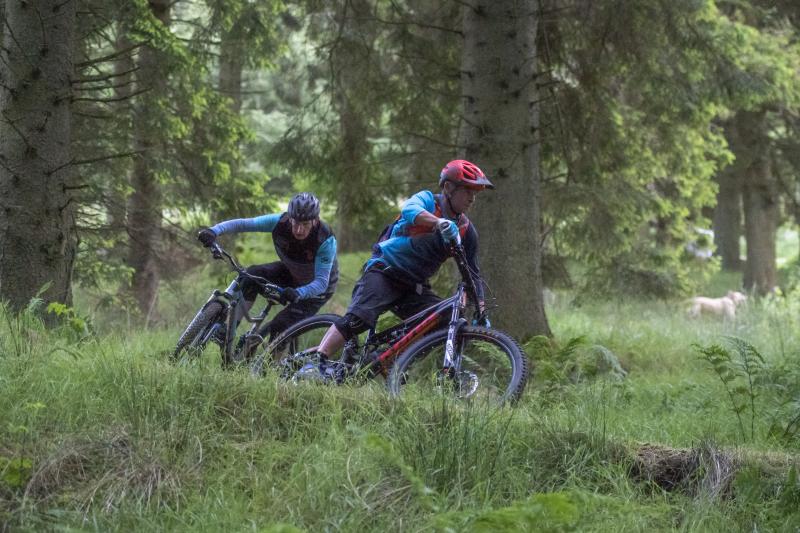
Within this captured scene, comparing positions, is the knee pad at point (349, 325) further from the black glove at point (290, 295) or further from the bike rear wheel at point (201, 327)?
the bike rear wheel at point (201, 327)

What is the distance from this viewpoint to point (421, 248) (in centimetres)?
711

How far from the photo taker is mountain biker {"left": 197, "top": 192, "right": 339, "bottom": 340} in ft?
23.9

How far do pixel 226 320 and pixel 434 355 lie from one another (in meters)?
1.65

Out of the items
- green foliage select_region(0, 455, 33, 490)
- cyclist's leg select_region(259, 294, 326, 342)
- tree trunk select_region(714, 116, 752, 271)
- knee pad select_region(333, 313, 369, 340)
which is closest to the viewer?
green foliage select_region(0, 455, 33, 490)

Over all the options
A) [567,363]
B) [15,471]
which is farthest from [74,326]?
[567,363]

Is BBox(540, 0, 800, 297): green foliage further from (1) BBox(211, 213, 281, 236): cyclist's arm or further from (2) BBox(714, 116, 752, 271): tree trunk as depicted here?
(2) BBox(714, 116, 752, 271): tree trunk

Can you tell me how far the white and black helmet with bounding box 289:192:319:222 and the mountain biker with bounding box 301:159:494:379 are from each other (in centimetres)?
57

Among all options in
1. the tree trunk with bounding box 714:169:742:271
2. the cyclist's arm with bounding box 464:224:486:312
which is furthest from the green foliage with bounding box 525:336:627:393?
the tree trunk with bounding box 714:169:742:271

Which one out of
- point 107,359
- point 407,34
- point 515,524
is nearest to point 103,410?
point 107,359

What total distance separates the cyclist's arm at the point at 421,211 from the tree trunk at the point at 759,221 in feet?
55.0

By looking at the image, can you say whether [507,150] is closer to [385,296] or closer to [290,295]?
[385,296]

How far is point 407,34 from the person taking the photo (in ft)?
37.1

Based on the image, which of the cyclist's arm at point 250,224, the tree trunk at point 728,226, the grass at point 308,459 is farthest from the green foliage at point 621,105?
the tree trunk at point 728,226

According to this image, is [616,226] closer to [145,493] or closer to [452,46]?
[452,46]
